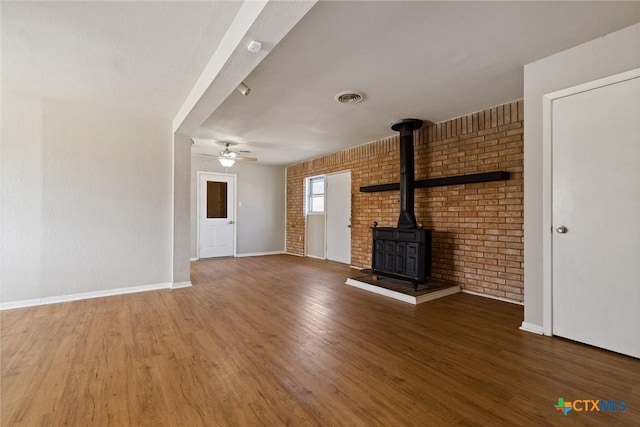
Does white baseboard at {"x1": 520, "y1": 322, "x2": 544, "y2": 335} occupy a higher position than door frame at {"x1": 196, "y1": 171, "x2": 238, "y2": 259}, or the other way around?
door frame at {"x1": 196, "y1": 171, "x2": 238, "y2": 259}

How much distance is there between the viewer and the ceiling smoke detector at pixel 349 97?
317 cm

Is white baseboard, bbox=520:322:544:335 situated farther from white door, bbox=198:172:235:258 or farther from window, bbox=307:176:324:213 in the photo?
white door, bbox=198:172:235:258

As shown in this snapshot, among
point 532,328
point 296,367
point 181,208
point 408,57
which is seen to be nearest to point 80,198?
point 181,208

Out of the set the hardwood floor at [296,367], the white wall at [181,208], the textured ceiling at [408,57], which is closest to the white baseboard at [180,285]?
the white wall at [181,208]

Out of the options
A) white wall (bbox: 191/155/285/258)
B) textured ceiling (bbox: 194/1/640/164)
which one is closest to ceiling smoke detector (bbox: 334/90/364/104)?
textured ceiling (bbox: 194/1/640/164)

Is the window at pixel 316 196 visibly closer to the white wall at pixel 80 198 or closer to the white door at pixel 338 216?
the white door at pixel 338 216

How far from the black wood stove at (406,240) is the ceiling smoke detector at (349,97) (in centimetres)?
107

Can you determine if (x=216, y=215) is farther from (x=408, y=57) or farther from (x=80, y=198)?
(x=408, y=57)

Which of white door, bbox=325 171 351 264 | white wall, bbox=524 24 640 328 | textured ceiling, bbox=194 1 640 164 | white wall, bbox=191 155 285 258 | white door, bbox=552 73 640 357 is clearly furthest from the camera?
white wall, bbox=191 155 285 258

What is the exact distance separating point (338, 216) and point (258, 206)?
250 cm

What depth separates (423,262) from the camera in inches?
145

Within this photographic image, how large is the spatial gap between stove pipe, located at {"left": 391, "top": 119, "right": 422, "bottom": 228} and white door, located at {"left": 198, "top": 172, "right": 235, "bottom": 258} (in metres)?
4.66

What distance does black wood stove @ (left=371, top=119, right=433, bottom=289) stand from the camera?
3.71 m

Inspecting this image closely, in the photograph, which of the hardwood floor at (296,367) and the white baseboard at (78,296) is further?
the white baseboard at (78,296)
